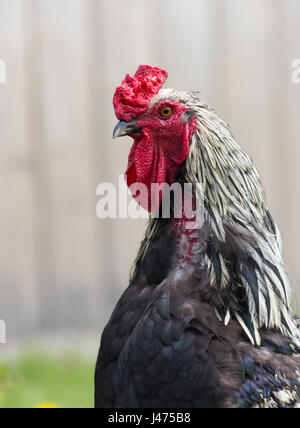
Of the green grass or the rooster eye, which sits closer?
the rooster eye

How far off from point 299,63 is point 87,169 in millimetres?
1540

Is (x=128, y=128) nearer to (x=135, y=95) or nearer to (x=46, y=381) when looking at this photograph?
(x=135, y=95)

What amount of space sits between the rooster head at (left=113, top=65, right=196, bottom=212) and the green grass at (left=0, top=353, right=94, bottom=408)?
2084mm

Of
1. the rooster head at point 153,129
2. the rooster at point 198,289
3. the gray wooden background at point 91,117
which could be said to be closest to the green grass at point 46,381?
the gray wooden background at point 91,117

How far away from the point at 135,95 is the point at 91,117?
7.07ft

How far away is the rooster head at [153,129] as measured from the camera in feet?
7.52

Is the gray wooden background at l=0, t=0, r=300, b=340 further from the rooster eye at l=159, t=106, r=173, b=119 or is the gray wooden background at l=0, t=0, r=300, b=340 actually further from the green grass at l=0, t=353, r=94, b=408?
the rooster eye at l=159, t=106, r=173, b=119

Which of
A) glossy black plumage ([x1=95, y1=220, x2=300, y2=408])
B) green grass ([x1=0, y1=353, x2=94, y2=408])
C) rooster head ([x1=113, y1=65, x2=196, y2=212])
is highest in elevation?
rooster head ([x1=113, y1=65, x2=196, y2=212])

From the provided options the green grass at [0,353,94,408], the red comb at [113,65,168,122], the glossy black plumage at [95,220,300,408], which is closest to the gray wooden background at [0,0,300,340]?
the green grass at [0,353,94,408]

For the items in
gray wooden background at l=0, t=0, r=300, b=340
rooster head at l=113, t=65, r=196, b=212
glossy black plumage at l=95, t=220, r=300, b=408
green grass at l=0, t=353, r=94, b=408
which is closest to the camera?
glossy black plumage at l=95, t=220, r=300, b=408

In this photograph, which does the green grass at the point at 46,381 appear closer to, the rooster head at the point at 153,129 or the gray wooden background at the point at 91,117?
the gray wooden background at the point at 91,117

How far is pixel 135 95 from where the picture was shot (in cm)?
236

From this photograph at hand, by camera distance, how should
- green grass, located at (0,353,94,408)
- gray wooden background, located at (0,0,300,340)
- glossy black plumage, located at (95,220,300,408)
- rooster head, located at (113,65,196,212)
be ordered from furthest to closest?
1. gray wooden background, located at (0,0,300,340)
2. green grass, located at (0,353,94,408)
3. rooster head, located at (113,65,196,212)
4. glossy black plumage, located at (95,220,300,408)

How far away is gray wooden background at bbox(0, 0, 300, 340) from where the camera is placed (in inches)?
173
